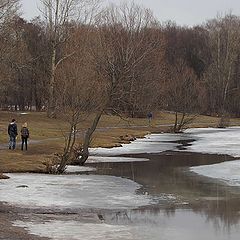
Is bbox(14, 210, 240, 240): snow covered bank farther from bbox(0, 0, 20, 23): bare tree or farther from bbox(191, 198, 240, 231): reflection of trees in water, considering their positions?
bbox(0, 0, 20, 23): bare tree

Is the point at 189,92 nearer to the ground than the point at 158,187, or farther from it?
farther from it

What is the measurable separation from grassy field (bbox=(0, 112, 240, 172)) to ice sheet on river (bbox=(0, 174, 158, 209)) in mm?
3479

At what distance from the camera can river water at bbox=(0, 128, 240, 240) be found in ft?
45.4

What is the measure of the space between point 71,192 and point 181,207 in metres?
4.44

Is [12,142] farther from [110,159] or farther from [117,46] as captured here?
[117,46]

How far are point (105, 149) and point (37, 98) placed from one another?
163 feet

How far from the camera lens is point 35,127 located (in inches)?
2158

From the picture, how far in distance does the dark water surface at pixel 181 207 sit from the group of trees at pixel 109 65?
4376 millimetres

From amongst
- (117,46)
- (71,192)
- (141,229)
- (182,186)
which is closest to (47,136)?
(117,46)

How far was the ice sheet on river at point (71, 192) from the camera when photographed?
58.4ft

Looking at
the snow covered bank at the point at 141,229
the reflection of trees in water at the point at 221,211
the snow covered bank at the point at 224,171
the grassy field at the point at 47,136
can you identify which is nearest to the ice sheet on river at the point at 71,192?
the reflection of trees in water at the point at 221,211

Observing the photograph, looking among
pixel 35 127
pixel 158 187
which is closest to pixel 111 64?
pixel 158 187

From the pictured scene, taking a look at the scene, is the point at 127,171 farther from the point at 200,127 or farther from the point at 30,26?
the point at 30,26

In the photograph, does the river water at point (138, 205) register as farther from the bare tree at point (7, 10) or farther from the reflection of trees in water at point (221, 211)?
the bare tree at point (7, 10)
